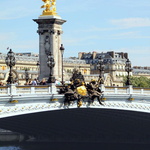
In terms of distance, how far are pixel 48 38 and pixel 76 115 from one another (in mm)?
19047

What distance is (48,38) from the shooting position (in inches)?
2810

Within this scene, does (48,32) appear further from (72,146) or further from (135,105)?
(135,105)

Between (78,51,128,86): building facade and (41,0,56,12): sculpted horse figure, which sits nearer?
(41,0,56,12): sculpted horse figure

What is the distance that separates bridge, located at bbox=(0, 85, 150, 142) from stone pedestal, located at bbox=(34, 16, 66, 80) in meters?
10.6

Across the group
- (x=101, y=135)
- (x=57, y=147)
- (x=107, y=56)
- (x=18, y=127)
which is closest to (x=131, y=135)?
(x=101, y=135)

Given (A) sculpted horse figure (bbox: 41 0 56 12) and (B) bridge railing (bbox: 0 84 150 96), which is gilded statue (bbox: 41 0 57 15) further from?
(B) bridge railing (bbox: 0 84 150 96)

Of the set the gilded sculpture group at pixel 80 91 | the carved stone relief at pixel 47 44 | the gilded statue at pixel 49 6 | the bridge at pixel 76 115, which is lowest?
the bridge at pixel 76 115

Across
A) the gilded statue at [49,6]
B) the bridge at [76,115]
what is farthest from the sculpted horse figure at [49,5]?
the bridge at [76,115]

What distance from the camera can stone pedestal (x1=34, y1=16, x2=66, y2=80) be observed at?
7038 centimetres

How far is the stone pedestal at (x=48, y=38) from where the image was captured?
70375 millimetres

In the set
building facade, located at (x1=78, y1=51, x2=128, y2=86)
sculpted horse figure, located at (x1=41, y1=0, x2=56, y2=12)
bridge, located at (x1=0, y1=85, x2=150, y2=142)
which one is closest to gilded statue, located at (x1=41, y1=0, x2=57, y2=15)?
sculpted horse figure, located at (x1=41, y1=0, x2=56, y2=12)

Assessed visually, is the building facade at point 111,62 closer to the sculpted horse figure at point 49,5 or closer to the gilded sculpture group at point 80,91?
the sculpted horse figure at point 49,5

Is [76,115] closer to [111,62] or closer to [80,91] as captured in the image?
[80,91]

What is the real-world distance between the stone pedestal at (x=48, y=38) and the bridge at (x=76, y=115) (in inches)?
415
